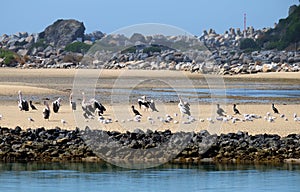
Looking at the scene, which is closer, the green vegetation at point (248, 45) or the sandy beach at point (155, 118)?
the sandy beach at point (155, 118)

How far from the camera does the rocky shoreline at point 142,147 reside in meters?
19.6

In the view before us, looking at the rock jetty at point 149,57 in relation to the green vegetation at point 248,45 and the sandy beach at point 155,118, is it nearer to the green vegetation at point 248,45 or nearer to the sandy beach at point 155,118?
the sandy beach at point 155,118

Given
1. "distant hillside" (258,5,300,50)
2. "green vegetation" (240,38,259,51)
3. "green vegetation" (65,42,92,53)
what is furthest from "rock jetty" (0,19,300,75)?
"green vegetation" (240,38,259,51)

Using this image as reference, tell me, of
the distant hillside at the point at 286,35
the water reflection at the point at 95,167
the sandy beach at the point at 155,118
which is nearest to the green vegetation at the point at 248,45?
the distant hillside at the point at 286,35

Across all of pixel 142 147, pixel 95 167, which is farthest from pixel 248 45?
pixel 95 167

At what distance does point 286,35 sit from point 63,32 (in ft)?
84.5

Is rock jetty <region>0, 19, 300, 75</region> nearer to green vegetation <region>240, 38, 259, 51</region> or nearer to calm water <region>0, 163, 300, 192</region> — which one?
green vegetation <region>240, 38, 259, 51</region>

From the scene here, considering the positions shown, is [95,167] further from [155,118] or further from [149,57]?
[149,57]

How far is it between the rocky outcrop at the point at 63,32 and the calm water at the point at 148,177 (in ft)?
256

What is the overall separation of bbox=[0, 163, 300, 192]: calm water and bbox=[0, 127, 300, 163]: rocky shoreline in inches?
11.1

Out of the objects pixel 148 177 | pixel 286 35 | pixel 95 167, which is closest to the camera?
pixel 148 177

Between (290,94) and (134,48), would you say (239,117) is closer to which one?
(290,94)

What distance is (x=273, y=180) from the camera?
18.5m

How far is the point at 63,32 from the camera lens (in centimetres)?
10106
